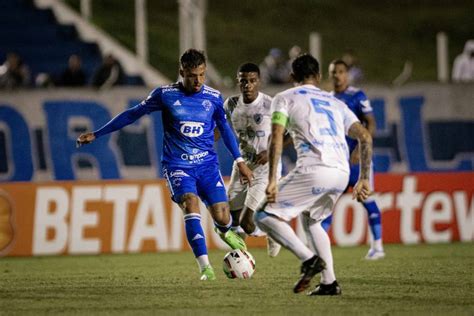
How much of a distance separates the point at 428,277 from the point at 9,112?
426 inches

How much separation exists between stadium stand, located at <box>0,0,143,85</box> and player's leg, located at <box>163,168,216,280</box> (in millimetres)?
12941

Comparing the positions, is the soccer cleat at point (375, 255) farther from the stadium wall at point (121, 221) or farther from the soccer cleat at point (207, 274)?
the soccer cleat at point (207, 274)

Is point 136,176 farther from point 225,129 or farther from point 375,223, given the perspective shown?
point 225,129

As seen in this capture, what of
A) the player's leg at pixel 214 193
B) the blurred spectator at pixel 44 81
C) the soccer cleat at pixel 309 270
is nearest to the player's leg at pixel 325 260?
the soccer cleat at pixel 309 270

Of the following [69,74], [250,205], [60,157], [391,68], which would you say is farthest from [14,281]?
[391,68]

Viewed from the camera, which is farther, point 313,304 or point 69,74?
point 69,74

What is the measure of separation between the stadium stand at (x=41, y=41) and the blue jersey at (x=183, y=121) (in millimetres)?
12647

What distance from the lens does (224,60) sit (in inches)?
1501

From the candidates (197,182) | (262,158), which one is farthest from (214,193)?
(262,158)

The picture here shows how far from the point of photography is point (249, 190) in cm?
1382

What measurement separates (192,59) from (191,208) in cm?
152

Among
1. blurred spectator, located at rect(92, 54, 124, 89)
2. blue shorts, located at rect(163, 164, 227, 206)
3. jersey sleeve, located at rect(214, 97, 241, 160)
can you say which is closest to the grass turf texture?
blue shorts, located at rect(163, 164, 227, 206)

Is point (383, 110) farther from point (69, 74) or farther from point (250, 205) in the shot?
point (250, 205)

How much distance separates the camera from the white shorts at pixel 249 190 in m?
13.8
